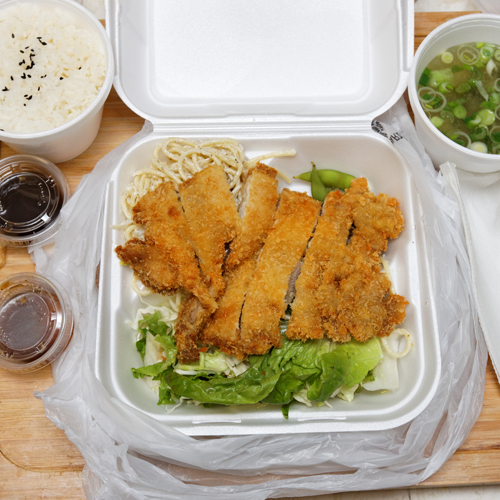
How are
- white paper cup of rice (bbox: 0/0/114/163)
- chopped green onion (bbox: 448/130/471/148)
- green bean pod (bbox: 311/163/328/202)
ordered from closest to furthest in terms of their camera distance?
1. white paper cup of rice (bbox: 0/0/114/163)
2. chopped green onion (bbox: 448/130/471/148)
3. green bean pod (bbox: 311/163/328/202)

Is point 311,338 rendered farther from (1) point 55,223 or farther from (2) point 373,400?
(1) point 55,223

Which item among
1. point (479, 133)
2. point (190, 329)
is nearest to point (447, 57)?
point (479, 133)

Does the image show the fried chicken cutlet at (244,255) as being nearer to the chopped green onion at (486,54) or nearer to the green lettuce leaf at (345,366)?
the green lettuce leaf at (345,366)

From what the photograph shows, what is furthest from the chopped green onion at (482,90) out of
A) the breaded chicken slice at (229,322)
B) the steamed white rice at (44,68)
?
the steamed white rice at (44,68)

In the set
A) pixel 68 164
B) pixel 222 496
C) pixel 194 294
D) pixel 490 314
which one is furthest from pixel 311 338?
pixel 68 164

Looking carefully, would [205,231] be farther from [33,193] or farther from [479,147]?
[479,147]

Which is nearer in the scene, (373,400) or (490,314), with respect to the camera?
(373,400)

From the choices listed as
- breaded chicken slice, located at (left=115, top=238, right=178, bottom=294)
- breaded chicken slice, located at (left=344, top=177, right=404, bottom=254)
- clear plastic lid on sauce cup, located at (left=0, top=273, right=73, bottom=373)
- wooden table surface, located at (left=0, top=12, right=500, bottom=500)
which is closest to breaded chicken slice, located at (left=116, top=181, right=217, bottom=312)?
breaded chicken slice, located at (left=115, top=238, right=178, bottom=294)

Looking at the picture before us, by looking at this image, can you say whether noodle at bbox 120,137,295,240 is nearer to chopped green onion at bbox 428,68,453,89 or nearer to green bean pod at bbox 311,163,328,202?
green bean pod at bbox 311,163,328,202
